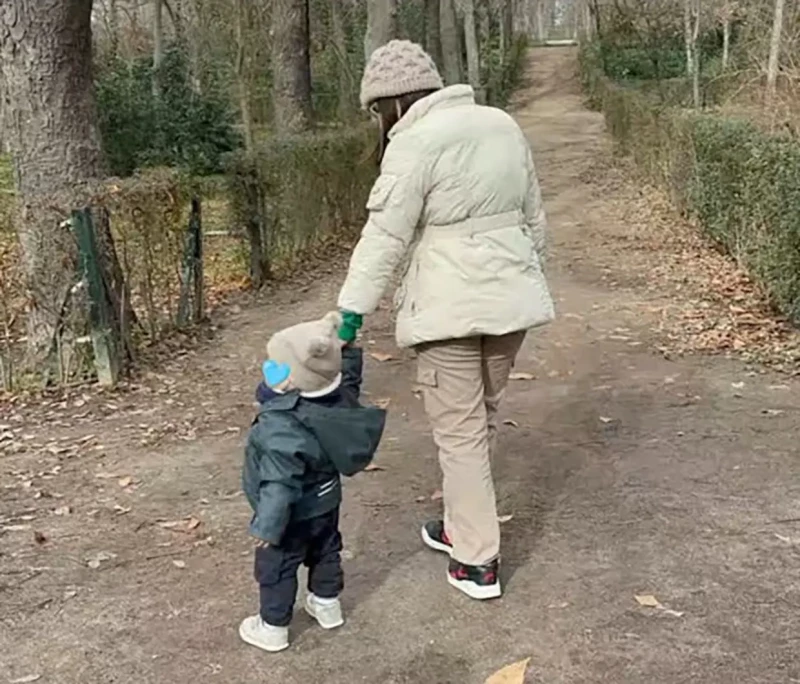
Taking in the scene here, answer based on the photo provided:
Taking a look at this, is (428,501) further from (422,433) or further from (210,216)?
(210,216)

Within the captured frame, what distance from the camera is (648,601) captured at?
4.07m

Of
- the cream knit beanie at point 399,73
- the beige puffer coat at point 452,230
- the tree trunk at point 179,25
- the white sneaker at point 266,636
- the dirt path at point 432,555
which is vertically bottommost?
the dirt path at point 432,555

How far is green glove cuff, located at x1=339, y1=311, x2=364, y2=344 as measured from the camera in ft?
12.3

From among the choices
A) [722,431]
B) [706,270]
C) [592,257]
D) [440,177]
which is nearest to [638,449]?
[722,431]

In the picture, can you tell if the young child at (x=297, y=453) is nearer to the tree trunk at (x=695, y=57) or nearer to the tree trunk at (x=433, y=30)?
the tree trunk at (x=695, y=57)

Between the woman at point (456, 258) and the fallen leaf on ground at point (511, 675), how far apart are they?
46 centimetres

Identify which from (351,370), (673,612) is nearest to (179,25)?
(351,370)

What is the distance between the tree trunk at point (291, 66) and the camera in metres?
16.7

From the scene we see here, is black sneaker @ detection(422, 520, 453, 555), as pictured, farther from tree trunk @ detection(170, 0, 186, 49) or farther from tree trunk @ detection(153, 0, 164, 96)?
tree trunk @ detection(170, 0, 186, 49)

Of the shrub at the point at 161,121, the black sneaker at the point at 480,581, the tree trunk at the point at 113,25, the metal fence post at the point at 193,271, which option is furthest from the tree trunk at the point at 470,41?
the black sneaker at the point at 480,581

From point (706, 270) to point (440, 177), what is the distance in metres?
8.02

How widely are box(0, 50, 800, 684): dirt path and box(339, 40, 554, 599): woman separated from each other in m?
0.40

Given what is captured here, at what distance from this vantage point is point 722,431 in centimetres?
606

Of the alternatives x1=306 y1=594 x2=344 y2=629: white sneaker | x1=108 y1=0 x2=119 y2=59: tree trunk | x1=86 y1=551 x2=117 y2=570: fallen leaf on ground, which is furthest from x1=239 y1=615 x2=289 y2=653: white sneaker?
x1=108 y1=0 x2=119 y2=59: tree trunk
